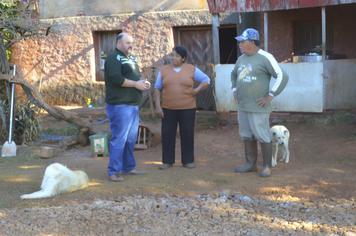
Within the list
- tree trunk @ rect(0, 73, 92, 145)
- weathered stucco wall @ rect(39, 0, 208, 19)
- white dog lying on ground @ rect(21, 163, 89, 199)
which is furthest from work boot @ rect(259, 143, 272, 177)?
weathered stucco wall @ rect(39, 0, 208, 19)

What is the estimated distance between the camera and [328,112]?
11203mm

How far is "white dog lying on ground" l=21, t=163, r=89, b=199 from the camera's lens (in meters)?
6.47

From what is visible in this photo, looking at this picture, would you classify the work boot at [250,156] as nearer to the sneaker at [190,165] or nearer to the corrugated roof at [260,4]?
the sneaker at [190,165]

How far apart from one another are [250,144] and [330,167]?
1189 mm

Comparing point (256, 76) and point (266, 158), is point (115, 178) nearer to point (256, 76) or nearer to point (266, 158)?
point (266, 158)

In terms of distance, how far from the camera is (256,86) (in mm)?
7062

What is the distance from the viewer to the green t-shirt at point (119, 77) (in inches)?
268

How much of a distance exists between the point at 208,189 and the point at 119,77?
1.67 m

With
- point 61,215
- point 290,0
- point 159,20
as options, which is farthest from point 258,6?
point 61,215

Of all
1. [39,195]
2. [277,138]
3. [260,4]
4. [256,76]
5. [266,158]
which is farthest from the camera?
[260,4]

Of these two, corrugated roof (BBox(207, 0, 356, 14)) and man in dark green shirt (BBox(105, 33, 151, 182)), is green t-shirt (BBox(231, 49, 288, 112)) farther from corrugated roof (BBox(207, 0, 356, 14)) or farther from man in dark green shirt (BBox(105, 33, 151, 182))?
corrugated roof (BBox(207, 0, 356, 14))

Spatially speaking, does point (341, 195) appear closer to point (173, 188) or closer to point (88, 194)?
point (173, 188)

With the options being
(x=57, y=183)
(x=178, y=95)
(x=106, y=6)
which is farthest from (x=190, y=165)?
(x=106, y=6)

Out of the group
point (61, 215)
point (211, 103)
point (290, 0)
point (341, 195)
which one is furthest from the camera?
point (211, 103)
